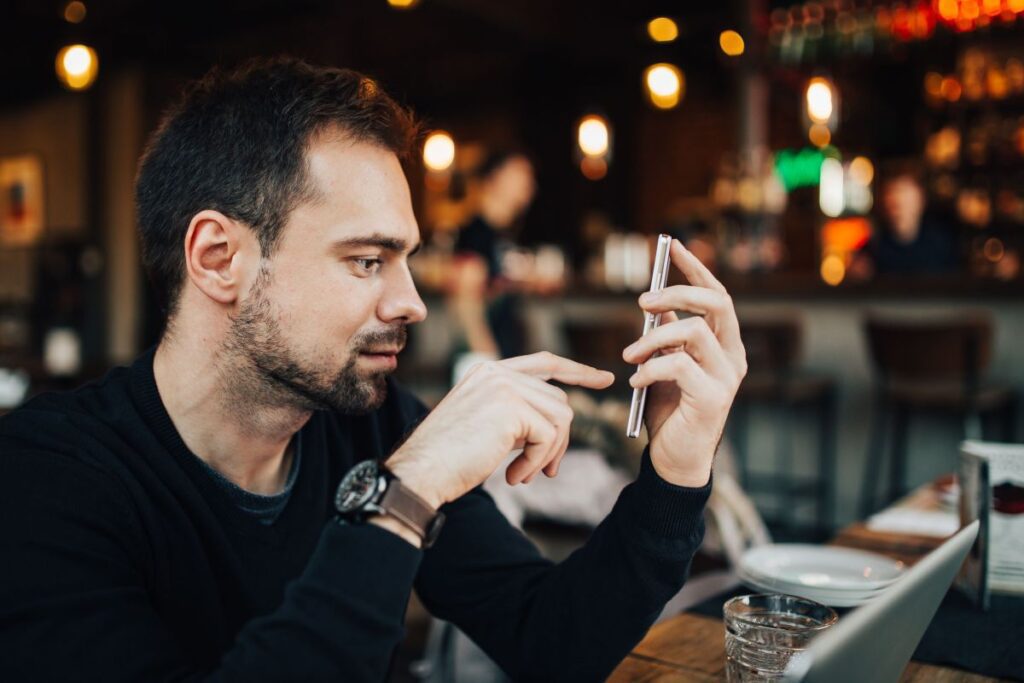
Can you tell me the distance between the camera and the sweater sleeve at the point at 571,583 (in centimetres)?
98

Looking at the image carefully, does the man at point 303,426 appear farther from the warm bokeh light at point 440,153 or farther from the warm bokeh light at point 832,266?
the warm bokeh light at point 440,153

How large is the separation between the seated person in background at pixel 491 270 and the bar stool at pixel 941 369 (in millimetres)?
1636

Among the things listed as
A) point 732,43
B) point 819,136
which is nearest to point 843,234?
point 819,136

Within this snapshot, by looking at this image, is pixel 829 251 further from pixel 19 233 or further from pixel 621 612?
pixel 19 233

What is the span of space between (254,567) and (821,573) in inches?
27.9

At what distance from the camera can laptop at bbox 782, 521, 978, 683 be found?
0.51 meters

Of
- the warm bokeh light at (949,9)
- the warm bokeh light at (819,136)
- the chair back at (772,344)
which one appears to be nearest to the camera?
the chair back at (772,344)

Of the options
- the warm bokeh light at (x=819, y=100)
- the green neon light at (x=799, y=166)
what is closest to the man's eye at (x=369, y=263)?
the warm bokeh light at (x=819, y=100)

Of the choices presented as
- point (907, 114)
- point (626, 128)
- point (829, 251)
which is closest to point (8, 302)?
point (626, 128)

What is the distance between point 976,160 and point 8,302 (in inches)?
365

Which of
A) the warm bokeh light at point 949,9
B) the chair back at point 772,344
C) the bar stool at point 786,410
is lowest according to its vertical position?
the bar stool at point 786,410

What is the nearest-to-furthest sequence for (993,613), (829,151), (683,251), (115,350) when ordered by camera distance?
(683,251), (993,613), (829,151), (115,350)

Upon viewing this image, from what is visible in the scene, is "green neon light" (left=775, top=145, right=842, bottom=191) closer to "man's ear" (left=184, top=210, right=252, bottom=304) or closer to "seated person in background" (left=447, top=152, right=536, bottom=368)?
"seated person in background" (left=447, top=152, right=536, bottom=368)

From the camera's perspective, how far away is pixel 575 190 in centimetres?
909
